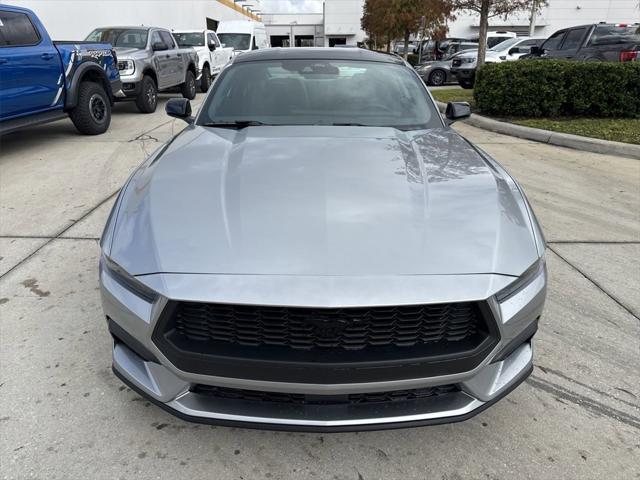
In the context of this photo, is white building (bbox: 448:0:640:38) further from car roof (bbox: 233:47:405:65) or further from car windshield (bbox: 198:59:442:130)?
car windshield (bbox: 198:59:442:130)

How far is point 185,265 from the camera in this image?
65.5 inches

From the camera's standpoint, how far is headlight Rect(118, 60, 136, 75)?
9531 mm

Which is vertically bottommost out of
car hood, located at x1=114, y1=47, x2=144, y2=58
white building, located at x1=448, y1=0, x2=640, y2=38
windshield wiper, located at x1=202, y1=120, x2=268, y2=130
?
windshield wiper, located at x1=202, y1=120, x2=268, y2=130

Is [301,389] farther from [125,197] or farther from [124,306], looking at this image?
[125,197]

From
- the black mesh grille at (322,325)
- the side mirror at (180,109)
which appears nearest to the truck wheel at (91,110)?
the side mirror at (180,109)

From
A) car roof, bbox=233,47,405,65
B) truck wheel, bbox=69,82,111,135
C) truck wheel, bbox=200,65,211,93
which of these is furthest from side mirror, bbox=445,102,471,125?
truck wheel, bbox=200,65,211,93

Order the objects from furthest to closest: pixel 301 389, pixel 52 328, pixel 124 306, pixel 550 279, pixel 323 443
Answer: pixel 550 279 → pixel 52 328 → pixel 323 443 → pixel 124 306 → pixel 301 389

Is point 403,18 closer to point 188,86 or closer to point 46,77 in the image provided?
point 188,86

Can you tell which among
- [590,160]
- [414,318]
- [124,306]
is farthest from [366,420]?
[590,160]

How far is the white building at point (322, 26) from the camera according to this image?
172 ft

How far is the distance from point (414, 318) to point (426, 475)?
2.26 ft

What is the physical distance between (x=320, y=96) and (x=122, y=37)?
9490 mm

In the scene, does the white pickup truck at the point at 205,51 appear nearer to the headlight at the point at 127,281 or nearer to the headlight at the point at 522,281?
the headlight at the point at 127,281

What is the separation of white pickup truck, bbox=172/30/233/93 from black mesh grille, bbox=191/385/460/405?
14.0 metres
